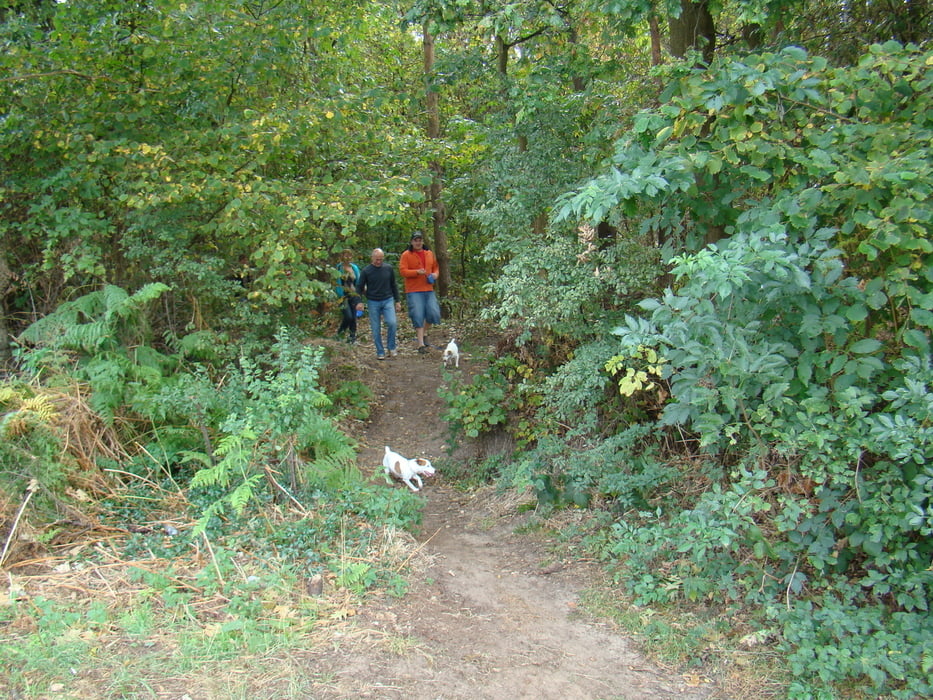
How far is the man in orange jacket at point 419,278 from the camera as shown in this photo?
1041 cm

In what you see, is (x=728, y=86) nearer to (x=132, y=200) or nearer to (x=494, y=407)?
(x=494, y=407)

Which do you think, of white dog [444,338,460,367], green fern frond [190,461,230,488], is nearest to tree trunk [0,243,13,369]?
green fern frond [190,461,230,488]

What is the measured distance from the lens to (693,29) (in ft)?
18.7

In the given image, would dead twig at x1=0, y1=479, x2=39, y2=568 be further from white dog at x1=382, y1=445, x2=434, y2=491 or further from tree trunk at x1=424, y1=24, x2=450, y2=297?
tree trunk at x1=424, y1=24, x2=450, y2=297

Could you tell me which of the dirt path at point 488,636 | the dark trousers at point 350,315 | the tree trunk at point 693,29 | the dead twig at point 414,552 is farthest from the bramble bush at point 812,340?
the dark trousers at point 350,315

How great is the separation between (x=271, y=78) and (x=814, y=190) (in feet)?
17.8

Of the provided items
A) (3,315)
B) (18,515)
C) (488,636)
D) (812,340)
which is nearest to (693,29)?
(812,340)

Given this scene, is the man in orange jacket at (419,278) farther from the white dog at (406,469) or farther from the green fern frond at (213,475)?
the green fern frond at (213,475)

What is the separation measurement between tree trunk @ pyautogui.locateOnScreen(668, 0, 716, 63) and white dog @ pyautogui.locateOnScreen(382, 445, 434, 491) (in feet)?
14.4

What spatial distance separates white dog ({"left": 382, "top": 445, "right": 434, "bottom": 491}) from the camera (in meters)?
6.80

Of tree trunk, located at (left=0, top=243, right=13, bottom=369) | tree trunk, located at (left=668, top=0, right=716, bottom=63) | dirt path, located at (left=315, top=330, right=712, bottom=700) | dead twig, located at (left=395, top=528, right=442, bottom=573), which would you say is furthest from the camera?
tree trunk, located at (left=0, top=243, right=13, bottom=369)

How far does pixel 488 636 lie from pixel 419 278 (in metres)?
6.80

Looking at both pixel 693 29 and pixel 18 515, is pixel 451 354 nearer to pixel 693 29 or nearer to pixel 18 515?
pixel 693 29

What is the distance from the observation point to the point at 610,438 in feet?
19.3
